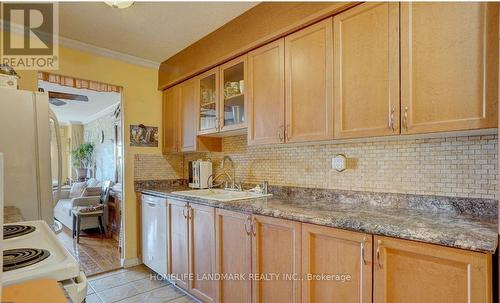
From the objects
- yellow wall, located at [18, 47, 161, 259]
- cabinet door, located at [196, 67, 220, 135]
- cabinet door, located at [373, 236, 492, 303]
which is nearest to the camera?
cabinet door, located at [373, 236, 492, 303]

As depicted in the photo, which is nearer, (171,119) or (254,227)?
(254,227)

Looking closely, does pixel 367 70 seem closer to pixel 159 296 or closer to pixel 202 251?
pixel 202 251

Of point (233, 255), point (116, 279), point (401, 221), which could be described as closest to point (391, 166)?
point (401, 221)

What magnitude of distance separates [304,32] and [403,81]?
72 cm

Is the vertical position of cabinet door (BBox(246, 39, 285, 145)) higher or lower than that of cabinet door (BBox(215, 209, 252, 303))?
higher

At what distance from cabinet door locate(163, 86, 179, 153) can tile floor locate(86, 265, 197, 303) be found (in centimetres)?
133

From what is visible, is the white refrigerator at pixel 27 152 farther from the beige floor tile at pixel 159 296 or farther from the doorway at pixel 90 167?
the beige floor tile at pixel 159 296

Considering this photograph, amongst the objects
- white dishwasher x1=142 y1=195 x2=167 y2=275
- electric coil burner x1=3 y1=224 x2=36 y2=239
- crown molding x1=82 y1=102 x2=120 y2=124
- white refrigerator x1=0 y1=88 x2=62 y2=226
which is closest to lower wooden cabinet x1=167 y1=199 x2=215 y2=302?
white dishwasher x1=142 y1=195 x2=167 y2=275

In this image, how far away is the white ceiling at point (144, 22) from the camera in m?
1.98

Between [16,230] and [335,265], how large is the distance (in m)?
1.43

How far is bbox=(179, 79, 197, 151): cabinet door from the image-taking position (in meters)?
2.67

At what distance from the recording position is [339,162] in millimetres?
1818

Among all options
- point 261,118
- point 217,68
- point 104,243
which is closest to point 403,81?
point 261,118

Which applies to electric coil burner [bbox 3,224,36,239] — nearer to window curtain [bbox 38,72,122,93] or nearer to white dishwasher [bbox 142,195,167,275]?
white dishwasher [bbox 142,195,167,275]
